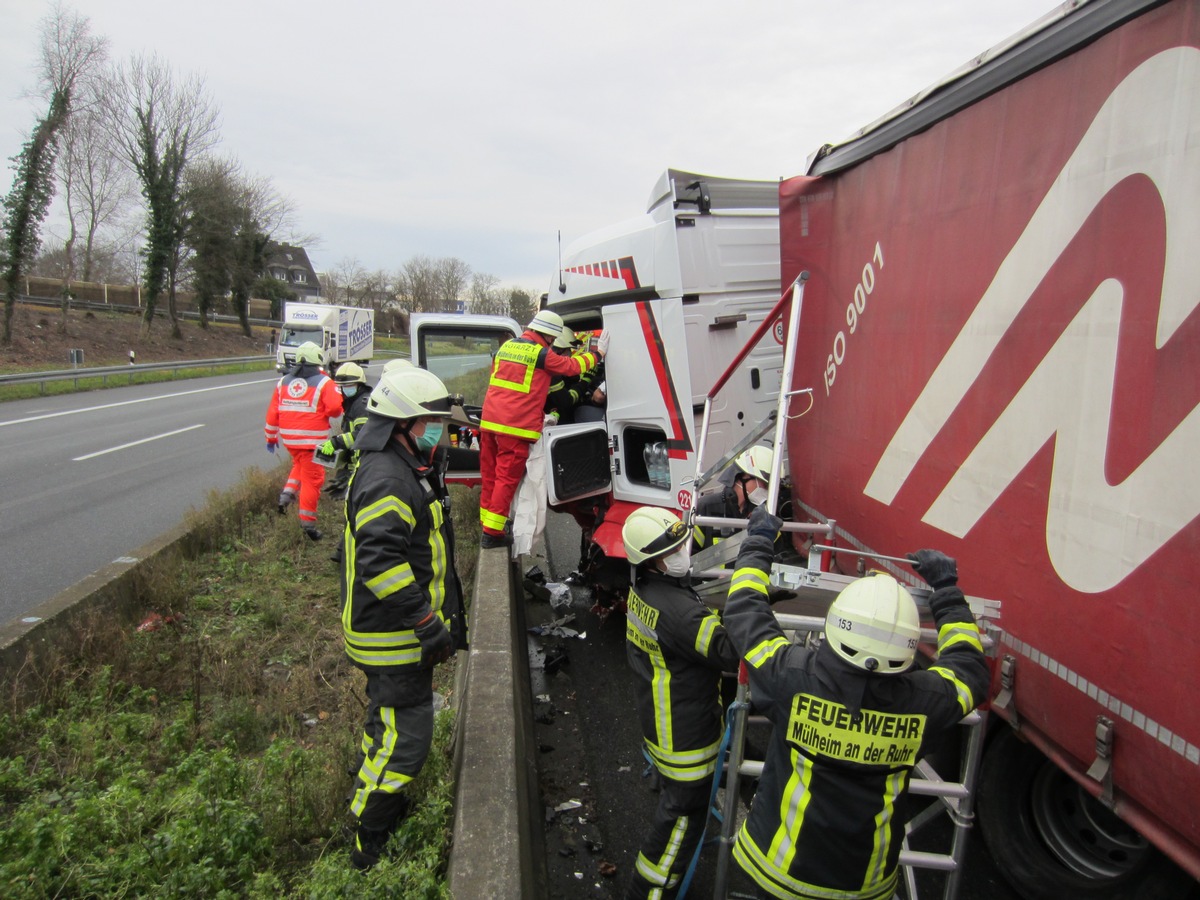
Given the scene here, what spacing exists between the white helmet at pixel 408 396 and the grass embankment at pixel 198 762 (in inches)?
57.9

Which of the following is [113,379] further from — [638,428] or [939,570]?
[939,570]

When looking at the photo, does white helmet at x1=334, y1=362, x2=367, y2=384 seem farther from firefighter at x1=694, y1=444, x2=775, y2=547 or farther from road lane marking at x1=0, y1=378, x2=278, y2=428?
road lane marking at x1=0, y1=378, x2=278, y2=428

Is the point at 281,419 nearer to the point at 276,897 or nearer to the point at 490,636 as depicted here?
the point at 490,636

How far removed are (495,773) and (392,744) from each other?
1.38 ft

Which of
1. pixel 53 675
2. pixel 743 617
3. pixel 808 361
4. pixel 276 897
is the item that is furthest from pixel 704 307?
pixel 53 675

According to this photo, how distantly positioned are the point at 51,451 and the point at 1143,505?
1321cm

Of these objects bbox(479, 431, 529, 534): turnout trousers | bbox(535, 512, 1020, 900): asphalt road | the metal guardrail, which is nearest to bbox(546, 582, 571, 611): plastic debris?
bbox(535, 512, 1020, 900): asphalt road

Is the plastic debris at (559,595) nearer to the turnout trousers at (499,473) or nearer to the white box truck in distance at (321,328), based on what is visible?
the turnout trousers at (499,473)

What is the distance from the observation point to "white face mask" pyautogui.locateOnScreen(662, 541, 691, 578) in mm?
2877

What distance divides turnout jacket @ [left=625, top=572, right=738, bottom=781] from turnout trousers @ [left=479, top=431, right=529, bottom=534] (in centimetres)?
270

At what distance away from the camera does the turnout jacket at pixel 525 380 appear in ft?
17.2

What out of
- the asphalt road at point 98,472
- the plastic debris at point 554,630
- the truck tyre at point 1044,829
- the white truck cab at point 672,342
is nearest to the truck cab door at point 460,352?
the white truck cab at point 672,342

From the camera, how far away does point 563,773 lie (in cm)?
383

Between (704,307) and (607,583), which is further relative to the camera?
(607,583)
